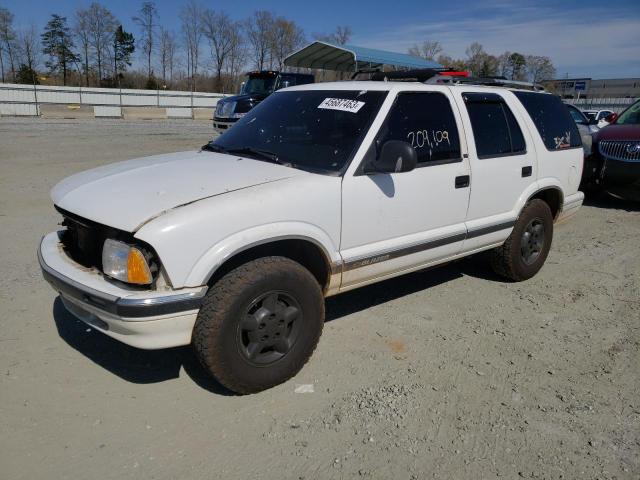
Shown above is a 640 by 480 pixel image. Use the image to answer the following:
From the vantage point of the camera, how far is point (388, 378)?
128 inches

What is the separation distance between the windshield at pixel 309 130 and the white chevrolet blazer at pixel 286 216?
0.04 ft

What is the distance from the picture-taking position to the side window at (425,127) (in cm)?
358

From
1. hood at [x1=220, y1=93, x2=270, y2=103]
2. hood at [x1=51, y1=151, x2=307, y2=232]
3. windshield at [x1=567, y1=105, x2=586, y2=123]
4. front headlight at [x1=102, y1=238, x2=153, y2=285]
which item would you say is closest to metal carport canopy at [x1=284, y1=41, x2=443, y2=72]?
hood at [x1=220, y1=93, x2=270, y2=103]

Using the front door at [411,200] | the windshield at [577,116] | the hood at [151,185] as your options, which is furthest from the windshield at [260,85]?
the hood at [151,185]

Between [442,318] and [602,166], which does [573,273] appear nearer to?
[442,318]

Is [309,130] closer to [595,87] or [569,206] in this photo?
[569,206]

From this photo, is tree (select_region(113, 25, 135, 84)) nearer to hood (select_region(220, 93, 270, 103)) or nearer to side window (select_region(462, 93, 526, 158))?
hood (select_region(220, 93, 270, 103))

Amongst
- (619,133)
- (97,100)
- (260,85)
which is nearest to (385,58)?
(260,85)

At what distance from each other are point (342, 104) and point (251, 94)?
12.4 m

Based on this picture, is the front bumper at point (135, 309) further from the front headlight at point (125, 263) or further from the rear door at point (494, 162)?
the rear door at point (494, 162)

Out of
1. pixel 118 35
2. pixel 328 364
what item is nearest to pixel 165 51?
pixel 118 35

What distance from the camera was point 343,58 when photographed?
18562 mm

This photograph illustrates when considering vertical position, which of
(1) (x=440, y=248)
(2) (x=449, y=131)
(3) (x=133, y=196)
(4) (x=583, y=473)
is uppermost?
(2) (x=449, y=131)

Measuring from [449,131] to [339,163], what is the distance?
3.70 feet
